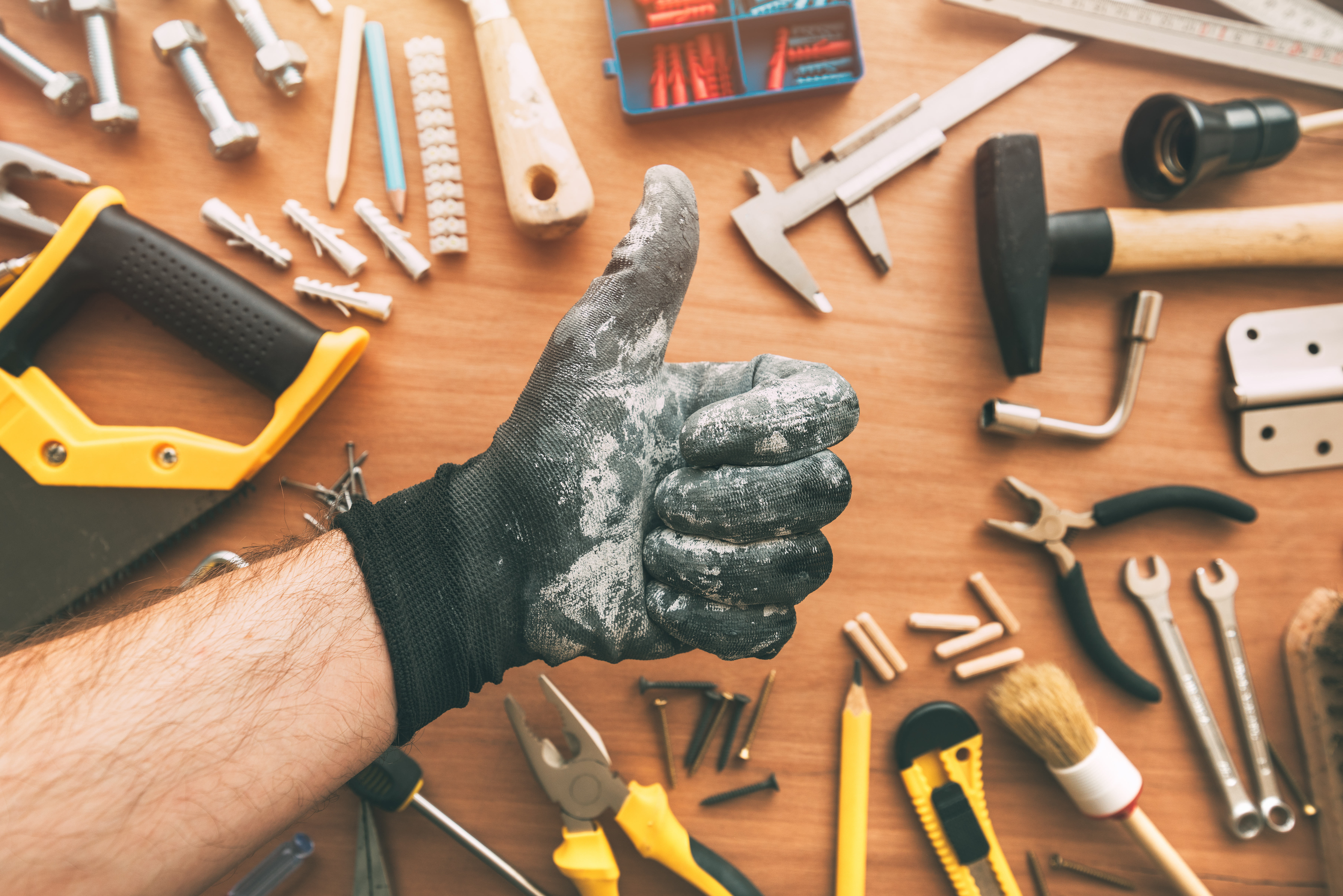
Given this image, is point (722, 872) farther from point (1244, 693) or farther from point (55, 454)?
point (55, 454)

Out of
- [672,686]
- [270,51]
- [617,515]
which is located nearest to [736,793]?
[672,686]

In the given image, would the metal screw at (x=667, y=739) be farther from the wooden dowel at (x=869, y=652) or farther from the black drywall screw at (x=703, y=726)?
the wooden dowel at (x=869, y=652)

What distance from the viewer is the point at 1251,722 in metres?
1.15

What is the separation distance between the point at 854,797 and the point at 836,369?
2.36 feet

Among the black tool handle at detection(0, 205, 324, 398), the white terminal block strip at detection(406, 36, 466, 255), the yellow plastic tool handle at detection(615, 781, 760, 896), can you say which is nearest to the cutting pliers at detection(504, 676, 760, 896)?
the yellow plastic tool handle at detection(615, 781, 760, 896)

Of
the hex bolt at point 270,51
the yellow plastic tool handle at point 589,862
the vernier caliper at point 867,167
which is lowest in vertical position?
the yellow plastic tool handle at point 589,862

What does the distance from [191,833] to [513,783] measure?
1.65 feet

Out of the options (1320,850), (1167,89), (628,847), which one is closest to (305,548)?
(628,847)

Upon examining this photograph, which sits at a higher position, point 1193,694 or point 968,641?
point 968,641

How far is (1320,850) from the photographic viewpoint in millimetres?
1162

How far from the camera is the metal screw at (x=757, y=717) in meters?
1.08

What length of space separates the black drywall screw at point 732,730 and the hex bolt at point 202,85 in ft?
3.94

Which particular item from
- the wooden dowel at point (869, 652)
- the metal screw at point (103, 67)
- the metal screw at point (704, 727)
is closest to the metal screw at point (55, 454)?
the metal screw at point (103, 67)

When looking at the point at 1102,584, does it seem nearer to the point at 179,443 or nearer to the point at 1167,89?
the point at 1167,89
